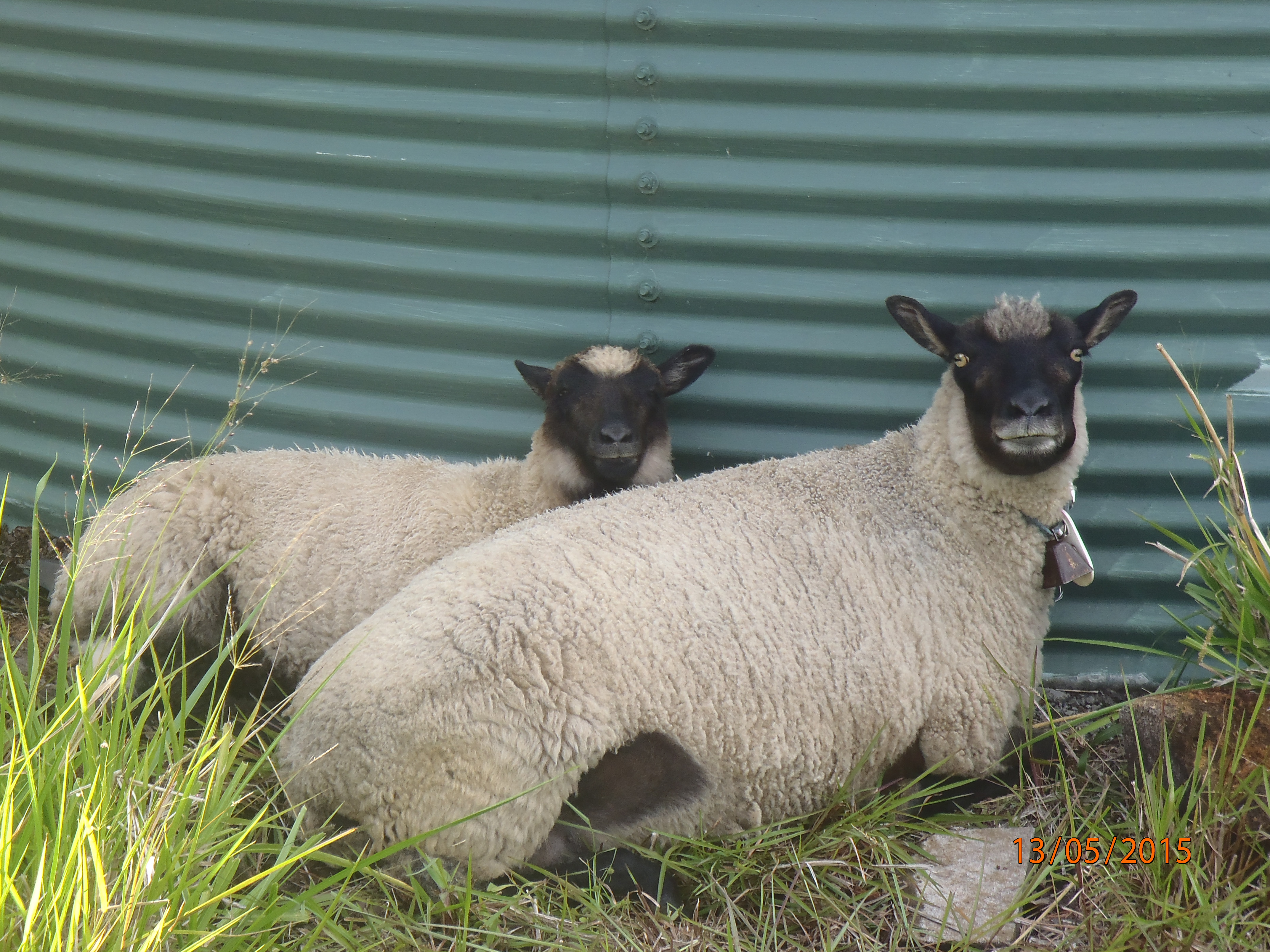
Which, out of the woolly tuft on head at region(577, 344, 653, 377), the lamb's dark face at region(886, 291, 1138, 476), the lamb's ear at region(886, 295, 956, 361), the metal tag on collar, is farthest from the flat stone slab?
the woolly tuft on head at region(577, 344, 653, 377)

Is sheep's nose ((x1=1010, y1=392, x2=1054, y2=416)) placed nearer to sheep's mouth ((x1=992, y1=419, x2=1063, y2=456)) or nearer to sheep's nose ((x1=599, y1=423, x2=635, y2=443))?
sheep's mouth ((x1=992, y1=419, x2=1063, y2=456))

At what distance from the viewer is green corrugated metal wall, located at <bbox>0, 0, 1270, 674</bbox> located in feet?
12.8

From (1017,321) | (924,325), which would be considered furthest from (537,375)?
(1017,321)

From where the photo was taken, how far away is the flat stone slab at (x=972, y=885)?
282 centimetres

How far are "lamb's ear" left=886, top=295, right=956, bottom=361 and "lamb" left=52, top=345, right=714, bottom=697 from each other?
0.78 m

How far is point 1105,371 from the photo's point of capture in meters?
4.09

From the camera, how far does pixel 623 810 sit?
306cm

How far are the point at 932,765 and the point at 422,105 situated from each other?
3050mm

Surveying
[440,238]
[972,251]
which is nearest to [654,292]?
[440,238]

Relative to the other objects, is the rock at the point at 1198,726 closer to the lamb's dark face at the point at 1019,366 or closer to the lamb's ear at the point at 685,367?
the lamb's dark face at the point at 1019,366

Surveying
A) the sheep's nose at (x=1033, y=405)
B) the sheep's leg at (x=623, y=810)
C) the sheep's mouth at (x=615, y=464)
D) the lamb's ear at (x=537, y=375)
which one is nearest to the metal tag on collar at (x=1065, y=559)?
the sheep's nose at (x=1033, y=405)

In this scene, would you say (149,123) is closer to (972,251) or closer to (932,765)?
(972,251)

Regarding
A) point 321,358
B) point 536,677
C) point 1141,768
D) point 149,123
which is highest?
point 149,123
